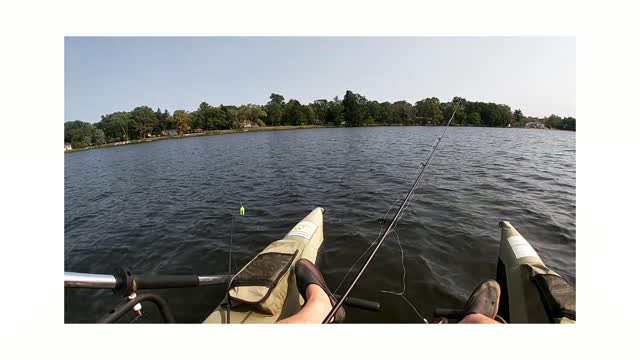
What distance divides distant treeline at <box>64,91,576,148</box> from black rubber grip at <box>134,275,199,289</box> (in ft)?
242

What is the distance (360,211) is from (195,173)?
13445 mm

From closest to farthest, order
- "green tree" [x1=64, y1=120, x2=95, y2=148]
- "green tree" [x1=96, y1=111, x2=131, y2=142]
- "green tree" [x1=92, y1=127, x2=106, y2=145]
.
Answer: "green tree" [x1=64, y1=120, x2=95, y2=148] < "green tree" [x1=92, y1=127, x2=106, y2=145] < "green tree" [x1=96, y1=111, x2=131, y2=142]

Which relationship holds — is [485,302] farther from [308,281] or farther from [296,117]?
[296,117]

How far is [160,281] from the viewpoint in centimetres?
284

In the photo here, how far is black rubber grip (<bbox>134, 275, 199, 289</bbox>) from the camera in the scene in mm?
2644

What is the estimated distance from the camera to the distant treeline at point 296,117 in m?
76.5

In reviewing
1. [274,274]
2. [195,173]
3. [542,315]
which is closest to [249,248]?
[274,274]

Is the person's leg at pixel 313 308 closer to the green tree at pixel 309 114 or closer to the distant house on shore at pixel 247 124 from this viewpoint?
the distant house on shore at pixel 247 124

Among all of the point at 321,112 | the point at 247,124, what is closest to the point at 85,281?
the point at 247,124

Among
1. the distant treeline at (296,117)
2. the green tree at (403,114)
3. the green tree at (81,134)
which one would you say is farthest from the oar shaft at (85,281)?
the green tree at (403,114)

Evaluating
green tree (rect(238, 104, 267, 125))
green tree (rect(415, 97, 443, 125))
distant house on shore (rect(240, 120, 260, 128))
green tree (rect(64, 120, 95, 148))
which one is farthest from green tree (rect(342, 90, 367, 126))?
green tree (rect(64, 120, 95, 148))

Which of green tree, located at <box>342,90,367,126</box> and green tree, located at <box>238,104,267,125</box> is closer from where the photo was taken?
green tree, located at <box>238,104,267,125</box>

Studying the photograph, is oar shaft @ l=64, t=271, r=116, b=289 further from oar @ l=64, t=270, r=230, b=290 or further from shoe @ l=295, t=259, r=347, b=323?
shoe @ l=295, t=259, r=347, b=323

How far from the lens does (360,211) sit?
903cm
